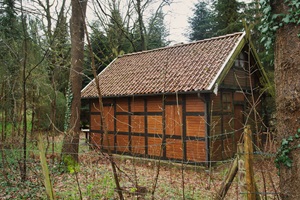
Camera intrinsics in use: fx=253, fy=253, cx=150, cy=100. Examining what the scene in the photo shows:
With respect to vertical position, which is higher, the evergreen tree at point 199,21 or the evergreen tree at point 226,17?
the evergreen tree at point 199,21

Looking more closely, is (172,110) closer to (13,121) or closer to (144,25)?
(13,121)

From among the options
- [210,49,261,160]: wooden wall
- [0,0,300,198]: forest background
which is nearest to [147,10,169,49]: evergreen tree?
[0,0,300,198]: forest background

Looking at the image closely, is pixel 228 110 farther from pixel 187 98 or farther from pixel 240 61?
pixel 240 61

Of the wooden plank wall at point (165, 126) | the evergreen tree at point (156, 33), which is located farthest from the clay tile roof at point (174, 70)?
the evergreen tree at point (156, 33)

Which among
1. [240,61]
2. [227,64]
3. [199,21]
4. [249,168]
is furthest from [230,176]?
[199,21]

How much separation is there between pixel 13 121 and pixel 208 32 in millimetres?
18806

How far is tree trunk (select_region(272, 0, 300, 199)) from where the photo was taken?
107 inches

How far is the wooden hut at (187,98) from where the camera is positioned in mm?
8781

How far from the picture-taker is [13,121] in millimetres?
6902

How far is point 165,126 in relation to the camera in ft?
30.2

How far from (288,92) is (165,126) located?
6.56 m

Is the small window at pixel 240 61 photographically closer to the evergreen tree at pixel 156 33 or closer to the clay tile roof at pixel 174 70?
the clay tile roof at pixel 174 70

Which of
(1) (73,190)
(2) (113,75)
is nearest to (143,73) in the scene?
(2) (113,75)

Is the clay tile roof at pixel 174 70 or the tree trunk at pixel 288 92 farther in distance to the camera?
the clay tile roof at pixel 174 70
